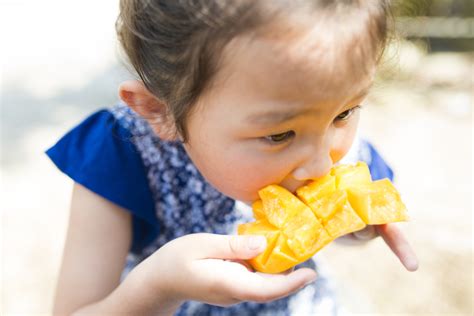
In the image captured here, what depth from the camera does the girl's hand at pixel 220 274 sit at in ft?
3.86

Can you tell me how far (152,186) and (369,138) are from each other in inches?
90.5

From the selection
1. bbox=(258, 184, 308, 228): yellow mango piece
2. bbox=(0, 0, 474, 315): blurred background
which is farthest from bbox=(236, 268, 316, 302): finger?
bbox=(0, 0, 474, 315): blurred background

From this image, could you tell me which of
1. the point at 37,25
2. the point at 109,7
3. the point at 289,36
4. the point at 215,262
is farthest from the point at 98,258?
the point at 109,7

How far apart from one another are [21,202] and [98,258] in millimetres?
1669

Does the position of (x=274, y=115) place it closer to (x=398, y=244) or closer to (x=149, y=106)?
(x=149, y=106)

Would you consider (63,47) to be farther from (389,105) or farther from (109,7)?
(389,105)

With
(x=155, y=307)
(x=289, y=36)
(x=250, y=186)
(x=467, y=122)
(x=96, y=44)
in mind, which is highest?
(x=289, y=36)

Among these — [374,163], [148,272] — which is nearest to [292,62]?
[148,272]

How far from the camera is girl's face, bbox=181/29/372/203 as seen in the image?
1.09 meters

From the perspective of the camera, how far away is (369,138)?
12.0 feet

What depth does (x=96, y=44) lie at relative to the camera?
17.1 feet

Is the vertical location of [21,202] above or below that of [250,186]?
below

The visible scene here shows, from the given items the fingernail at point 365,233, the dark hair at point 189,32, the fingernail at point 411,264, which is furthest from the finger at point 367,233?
the dark hair at point 189,32

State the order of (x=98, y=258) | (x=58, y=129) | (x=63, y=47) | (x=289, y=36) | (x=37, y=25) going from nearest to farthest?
(x=289, y=36) → (x=98, y=258) → (x=58, y=129) → (x=63, y=47) → (x=37, y=25)
